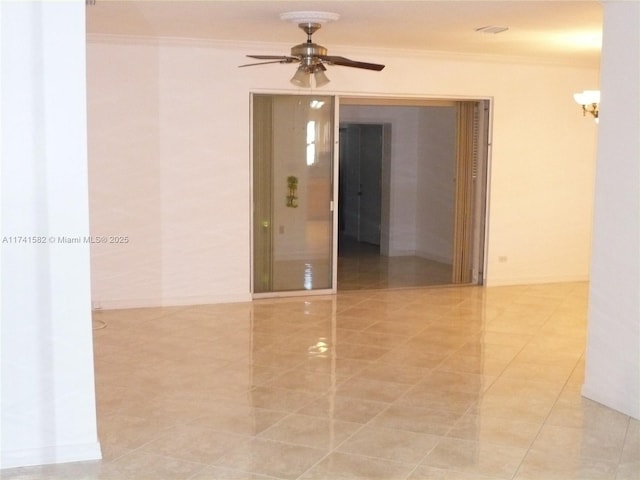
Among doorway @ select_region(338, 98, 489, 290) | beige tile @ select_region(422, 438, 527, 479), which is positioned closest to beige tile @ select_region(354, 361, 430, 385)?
beige tile @ select_region(422, 438, 527, 479)

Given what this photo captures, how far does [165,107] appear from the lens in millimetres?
7684

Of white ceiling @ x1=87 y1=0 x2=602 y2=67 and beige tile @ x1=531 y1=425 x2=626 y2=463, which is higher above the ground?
white ceiling @ x1=87 y1=0 x2=602 y2=67

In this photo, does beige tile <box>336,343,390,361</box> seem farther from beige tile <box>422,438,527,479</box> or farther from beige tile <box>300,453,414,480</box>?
beige tile <box>300,453,414,480</box>

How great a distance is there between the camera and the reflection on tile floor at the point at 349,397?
4027 millimetres

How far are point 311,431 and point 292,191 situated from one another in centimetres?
425

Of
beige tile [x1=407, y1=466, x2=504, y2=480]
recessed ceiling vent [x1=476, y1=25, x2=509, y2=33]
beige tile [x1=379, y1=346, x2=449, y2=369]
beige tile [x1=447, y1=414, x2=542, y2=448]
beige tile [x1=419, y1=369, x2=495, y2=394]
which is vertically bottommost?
beige tile [x1=407, y1=466, x2=504, y2=480]

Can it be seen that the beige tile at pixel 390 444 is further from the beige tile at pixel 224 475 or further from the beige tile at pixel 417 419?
the beige tile at pixel 224 475

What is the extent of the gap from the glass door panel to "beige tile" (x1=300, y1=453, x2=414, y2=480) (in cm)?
438

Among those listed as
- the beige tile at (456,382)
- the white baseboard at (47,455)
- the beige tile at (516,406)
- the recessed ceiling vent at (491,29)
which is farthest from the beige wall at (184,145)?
the white baseboard at (47,455)

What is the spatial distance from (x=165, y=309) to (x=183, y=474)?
13.1 feet

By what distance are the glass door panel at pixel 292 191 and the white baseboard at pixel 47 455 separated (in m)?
4.40

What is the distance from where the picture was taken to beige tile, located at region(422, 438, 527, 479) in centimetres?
396

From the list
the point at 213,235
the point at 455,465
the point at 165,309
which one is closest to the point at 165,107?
the point at 213,235

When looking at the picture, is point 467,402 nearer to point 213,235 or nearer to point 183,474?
point 183,474
